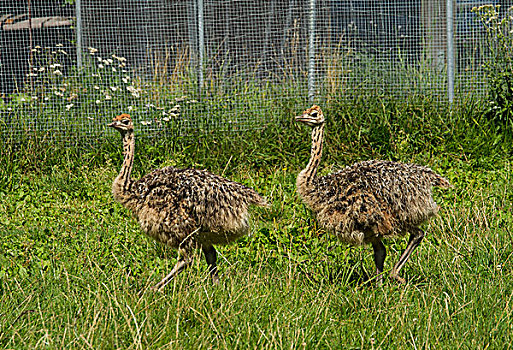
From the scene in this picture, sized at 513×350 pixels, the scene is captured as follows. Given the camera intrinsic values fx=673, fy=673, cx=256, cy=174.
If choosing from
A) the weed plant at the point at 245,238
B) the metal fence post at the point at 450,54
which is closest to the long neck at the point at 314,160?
the weed plant at the point at 245,238

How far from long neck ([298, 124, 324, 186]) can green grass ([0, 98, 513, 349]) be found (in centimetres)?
71

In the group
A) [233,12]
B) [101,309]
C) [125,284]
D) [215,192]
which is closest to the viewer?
[101,309]

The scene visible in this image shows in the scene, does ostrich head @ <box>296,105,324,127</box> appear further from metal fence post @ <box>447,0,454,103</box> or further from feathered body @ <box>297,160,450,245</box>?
metal fence post @ <box>447,0,454,103</box>

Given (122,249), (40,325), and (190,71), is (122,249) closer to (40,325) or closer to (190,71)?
(40,325)

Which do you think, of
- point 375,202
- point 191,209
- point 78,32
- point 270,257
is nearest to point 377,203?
point 375,202

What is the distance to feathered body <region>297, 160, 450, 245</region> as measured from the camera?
5094 millimetres

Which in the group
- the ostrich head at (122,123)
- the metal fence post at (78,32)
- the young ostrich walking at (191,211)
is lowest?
the young ostrich walking at (191,211)

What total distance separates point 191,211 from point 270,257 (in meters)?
1.06

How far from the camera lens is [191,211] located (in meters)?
5.22

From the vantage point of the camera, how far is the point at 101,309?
13.2 feet

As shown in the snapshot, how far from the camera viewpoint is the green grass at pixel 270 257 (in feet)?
13.2

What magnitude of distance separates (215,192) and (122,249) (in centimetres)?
133

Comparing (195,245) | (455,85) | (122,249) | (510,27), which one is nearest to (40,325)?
(195,245)

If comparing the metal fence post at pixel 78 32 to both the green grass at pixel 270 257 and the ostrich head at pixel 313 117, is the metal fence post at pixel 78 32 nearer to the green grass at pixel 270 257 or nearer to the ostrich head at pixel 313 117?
the green grass at pixel 270 257
